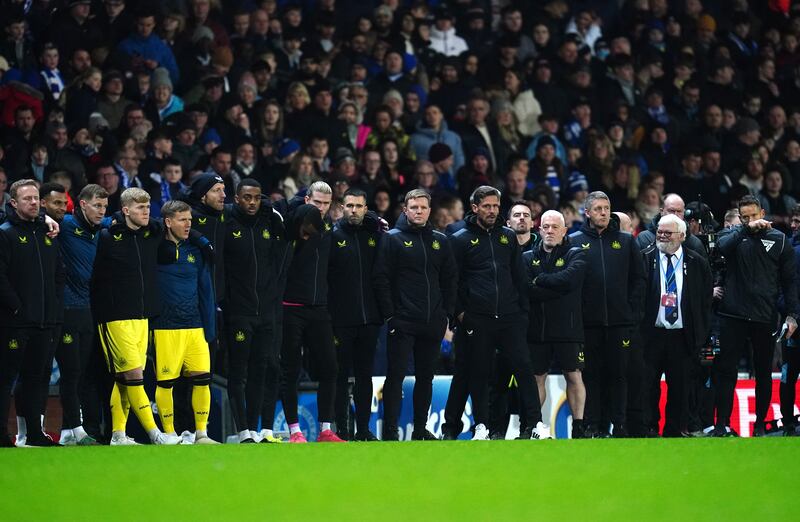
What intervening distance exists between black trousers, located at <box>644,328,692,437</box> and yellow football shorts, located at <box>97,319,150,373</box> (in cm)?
470

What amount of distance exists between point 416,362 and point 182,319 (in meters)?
2.16

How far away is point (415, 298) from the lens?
479 inches

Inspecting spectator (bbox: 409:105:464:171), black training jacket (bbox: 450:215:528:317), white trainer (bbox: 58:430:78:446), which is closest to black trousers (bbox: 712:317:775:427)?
black training jacket (bbox: 450:215:528:317)

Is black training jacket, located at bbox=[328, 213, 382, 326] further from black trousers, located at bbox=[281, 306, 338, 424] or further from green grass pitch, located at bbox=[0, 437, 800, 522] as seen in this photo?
green grass pitch, located at bbox=[0, 437, 800, 522]

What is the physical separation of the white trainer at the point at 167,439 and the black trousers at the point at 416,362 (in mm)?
1837

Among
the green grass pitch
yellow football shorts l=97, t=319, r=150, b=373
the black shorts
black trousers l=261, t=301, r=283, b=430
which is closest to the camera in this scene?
the green grass pitch

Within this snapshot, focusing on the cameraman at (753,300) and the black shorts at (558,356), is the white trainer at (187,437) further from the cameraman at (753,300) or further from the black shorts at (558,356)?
the cameraman at (753,300)

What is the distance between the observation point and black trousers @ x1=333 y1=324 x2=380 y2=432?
40.2 feet

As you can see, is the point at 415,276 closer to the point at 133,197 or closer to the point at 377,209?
the point at 133,197

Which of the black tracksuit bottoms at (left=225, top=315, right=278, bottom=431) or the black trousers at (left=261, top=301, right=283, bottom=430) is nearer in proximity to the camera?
the black tracksuit bottoms at (left=225, top=315, right=278, bottom=431)

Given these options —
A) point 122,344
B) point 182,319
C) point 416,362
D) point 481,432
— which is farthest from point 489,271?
point 122,344

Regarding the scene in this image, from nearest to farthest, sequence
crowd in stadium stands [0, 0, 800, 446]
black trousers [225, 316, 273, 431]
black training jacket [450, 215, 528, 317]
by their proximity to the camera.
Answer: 1. crowd in stadium stands [0, 0, 800, 446]
2. black trousers [225, 316, 273, 431]
3. black training jacket [450, 215, 528, 317]

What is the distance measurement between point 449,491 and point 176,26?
1045 centimetres

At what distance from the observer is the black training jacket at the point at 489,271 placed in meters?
12.4
